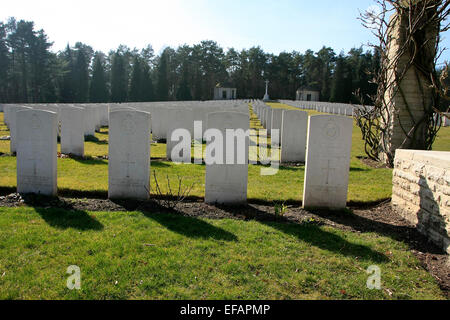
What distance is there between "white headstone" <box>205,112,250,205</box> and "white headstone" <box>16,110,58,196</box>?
8.84 feet

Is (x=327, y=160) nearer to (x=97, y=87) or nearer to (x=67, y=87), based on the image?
(x=67, y=87)

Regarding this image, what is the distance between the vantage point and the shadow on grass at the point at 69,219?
4.50 meters

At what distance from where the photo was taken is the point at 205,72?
252 ft

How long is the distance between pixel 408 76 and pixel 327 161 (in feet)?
17.1

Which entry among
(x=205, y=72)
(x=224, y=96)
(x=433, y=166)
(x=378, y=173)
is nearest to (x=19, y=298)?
(x=433, y=166)

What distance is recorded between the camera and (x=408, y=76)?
8.95 metres

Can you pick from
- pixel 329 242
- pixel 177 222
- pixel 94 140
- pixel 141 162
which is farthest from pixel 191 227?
pixel 94 140

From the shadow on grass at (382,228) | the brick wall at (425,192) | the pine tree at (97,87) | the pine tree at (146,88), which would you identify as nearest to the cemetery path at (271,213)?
the shadow on grass at (382,228)

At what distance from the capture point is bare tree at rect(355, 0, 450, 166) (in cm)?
845

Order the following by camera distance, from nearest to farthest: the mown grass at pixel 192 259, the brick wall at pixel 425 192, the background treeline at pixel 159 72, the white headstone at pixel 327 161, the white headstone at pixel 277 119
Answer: the mown grass at pixel 192 259 → the brick wall at pixel 425 192 → the white headstone at pixel 327 161 → the white headstone at pixel 277 119 → the background treeline at pixel 159 72

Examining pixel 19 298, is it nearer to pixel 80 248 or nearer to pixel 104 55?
pixel 80 248

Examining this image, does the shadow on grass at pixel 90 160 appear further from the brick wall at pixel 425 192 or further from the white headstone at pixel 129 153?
the brick wall at pixel 425 192

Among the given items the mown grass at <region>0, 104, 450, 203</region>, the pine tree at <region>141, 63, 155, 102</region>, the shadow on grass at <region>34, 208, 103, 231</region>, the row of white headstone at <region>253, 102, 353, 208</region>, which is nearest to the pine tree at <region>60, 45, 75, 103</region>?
the pine tree at <region>141, 63, 155, 102</region>

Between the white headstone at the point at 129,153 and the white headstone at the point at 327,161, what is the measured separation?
2.77 meters
